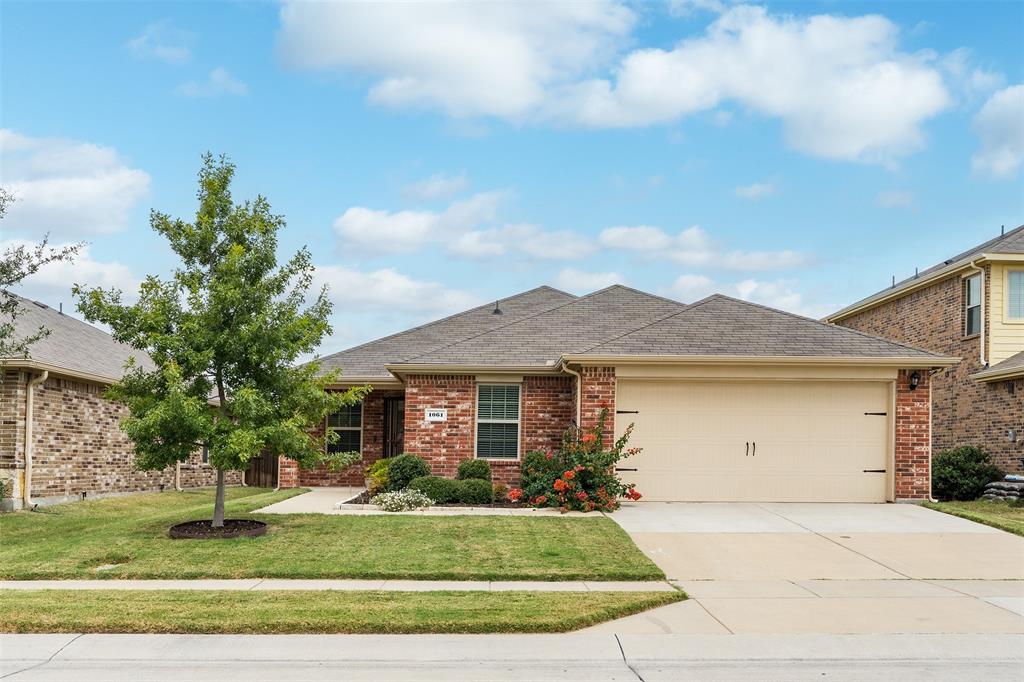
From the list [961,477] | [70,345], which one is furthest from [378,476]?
[961,477]

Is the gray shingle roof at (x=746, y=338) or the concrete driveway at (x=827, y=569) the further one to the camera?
the gray shingle roof at (x=746, y=338)

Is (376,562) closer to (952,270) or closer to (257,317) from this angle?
(257,317)

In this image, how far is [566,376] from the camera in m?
17.3

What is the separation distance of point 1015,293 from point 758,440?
8.60 meters

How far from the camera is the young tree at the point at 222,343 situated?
37.3 ft

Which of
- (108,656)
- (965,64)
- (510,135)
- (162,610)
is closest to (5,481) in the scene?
(162,610)

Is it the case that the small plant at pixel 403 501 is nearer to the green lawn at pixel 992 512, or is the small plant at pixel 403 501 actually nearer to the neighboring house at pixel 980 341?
the green lawn at pixel 992 512

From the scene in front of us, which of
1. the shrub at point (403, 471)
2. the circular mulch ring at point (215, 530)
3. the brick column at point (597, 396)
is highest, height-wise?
the brick column at point (597, 396)

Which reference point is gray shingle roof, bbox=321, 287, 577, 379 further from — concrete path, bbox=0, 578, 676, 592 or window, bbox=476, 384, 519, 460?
concrete path, bbox=0, 578, 676, 592

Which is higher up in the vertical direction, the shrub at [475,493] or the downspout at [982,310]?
the downspout at [982,310]

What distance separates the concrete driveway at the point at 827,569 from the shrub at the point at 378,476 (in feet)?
18.0

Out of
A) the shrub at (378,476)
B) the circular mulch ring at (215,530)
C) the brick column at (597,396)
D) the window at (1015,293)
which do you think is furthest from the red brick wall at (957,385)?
the circular mulch ring at (215,530)

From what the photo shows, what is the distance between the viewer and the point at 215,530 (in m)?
11.8

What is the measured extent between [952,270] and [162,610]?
1969 centimetres
